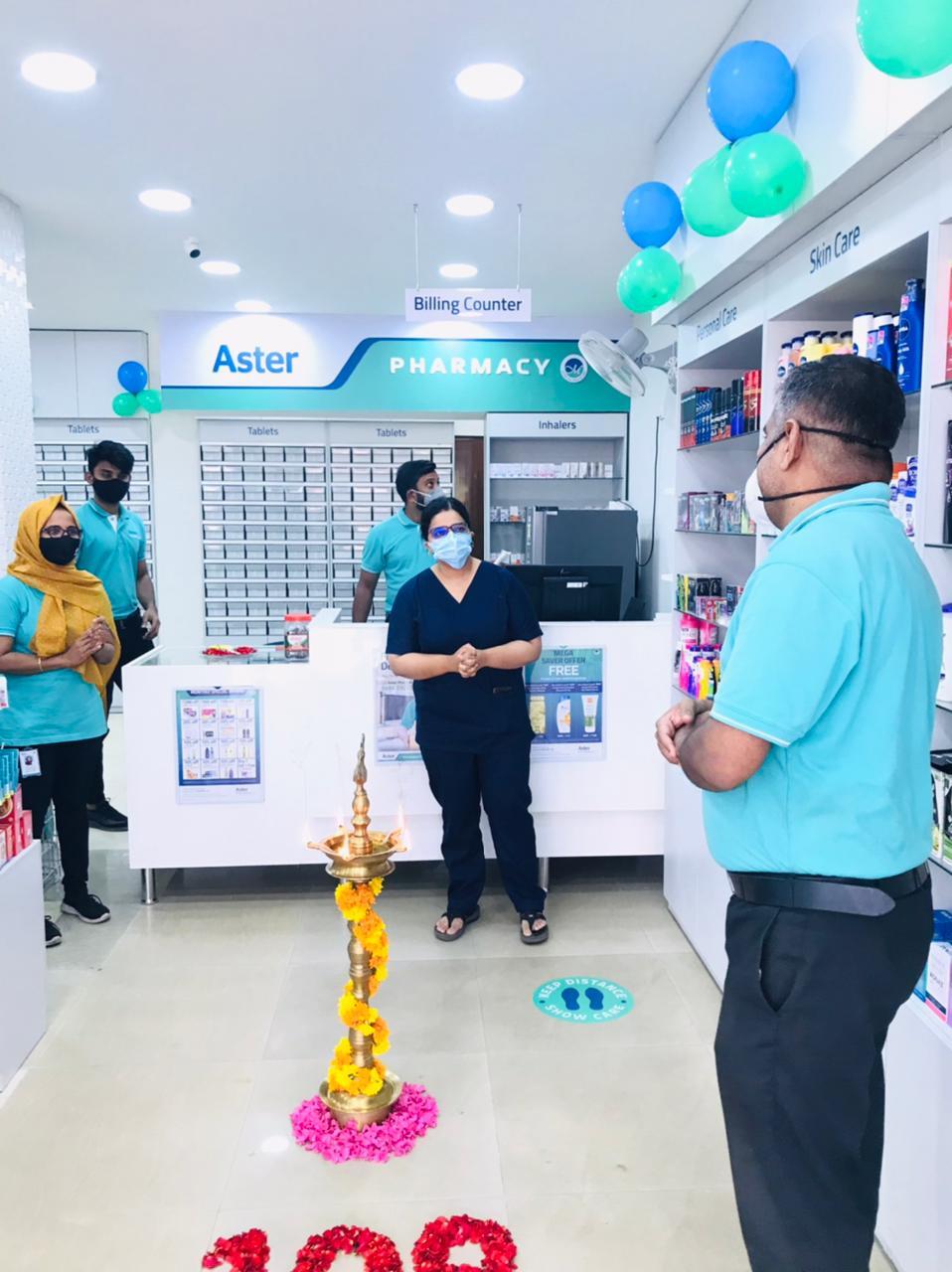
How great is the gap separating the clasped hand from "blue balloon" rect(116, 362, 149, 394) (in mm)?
4941

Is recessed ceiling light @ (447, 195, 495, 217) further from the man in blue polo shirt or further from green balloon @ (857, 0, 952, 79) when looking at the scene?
the man in blue polo shirt

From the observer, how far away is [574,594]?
3.99 m

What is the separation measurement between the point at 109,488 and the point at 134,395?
2.98 m

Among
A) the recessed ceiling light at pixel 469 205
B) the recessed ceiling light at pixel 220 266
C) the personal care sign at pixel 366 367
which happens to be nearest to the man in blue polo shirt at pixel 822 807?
the recessed ceiling light at pixel 469 205

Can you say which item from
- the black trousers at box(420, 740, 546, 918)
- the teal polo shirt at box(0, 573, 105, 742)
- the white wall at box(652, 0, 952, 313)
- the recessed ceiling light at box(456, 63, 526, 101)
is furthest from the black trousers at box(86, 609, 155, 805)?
the white wall at box(652, 0, 952, 313)

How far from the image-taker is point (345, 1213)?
2.08 metres

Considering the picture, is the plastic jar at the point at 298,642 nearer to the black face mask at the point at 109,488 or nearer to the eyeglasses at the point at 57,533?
the eyeglasses at the point at 57,533

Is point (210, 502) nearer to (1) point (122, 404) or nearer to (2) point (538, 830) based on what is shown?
(1) point (122, 404)

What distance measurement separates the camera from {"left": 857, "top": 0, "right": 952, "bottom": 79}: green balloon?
1554 millimetres

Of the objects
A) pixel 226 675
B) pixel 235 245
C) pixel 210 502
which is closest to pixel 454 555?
pixel 226 675

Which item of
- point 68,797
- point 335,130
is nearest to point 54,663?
point 68,797

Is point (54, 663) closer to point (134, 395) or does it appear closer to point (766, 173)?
point (766, 173)

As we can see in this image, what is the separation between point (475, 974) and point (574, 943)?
1.46ft

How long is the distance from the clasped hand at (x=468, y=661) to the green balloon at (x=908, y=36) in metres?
1.98
